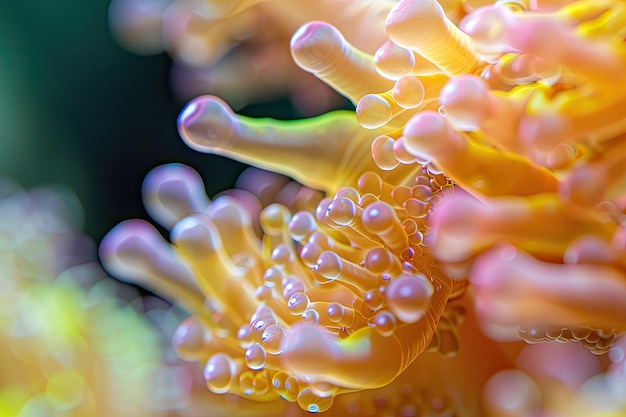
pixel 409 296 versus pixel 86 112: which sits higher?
pixel 409 296

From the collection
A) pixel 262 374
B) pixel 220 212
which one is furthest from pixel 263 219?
pixel 262 374

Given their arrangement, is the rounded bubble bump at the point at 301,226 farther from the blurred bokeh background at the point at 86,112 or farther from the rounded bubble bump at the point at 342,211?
the blurred bokeh background at the point at 86,112

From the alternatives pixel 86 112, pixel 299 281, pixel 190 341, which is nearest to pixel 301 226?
pixel 299 281

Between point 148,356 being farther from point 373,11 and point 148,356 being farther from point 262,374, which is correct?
point 373,11

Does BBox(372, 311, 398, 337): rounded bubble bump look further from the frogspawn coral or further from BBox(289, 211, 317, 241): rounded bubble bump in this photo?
BBox(289, 211, 317, 241): rounded bubble bump

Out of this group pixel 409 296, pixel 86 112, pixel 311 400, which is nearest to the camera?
pixel 409 296

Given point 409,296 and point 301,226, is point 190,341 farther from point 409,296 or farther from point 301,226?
point 409,296

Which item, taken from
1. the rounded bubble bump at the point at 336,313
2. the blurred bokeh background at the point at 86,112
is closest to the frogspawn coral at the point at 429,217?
the rounded bubble bump at the point at 336,313
